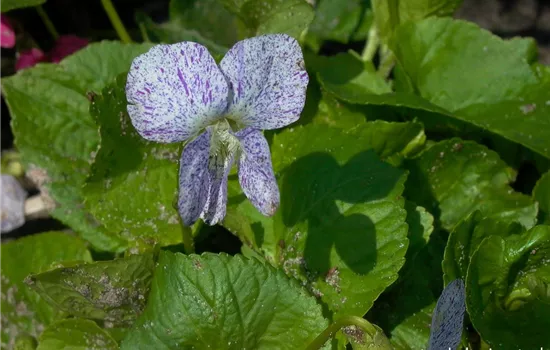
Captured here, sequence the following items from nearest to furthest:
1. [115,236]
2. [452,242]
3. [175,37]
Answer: [452,242], [115,236], [175,37]

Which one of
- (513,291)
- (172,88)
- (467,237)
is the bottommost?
(513,291)

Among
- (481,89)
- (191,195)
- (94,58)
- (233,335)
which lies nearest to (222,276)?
(233,335)

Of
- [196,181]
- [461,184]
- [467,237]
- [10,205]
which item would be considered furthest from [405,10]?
[10,205]

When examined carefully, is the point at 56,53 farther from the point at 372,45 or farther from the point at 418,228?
the point at 418,228

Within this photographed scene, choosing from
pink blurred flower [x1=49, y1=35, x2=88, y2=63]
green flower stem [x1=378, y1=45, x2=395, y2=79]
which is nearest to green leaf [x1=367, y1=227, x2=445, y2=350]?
green flower stem [x1=378, y1=45, x2=395, y2=79]

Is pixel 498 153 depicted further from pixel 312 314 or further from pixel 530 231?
pixel 312 314

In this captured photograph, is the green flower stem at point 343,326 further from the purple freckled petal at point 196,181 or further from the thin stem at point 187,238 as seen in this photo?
the thin stem at point 187,238
